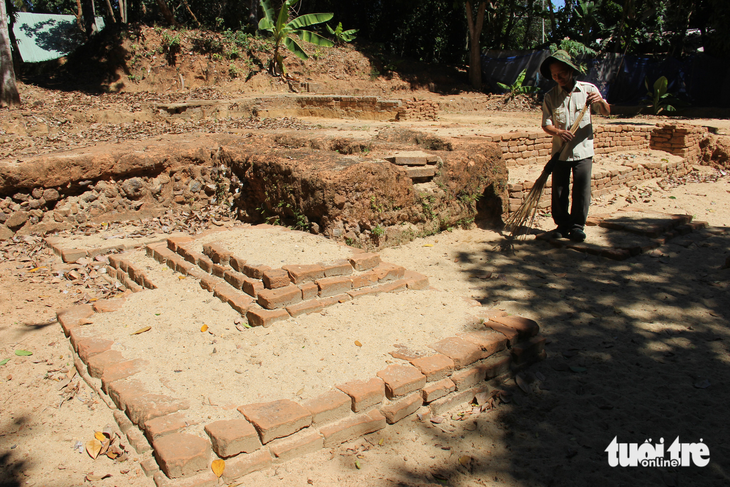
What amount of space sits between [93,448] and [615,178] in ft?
24.2

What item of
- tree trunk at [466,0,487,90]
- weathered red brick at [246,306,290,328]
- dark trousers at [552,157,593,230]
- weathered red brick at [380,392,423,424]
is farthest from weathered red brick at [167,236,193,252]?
tree trunk at [466,0,487,90]

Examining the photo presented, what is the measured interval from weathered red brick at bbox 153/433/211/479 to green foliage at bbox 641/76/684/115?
1668 centimetres

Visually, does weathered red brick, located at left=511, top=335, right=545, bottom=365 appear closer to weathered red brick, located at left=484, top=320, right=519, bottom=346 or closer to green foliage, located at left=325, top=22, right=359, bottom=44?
weathered red brick, located at left=484, top=320, right=519, bottom=346

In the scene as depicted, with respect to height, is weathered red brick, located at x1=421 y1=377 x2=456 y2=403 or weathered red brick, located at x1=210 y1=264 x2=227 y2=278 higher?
weathered red brick, located at x1=210 y1=264 x2=227 y2=278

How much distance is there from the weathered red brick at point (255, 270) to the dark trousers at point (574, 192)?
9.99ft

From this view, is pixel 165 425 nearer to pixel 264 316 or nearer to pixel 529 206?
pixel 264 316

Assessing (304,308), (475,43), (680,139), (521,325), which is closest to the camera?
(521,325)

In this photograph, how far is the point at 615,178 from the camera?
740cm

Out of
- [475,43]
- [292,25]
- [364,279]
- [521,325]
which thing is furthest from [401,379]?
[475,43]

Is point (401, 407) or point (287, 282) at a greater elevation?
point (287, 282)

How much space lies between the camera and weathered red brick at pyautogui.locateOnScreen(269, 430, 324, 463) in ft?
6.82

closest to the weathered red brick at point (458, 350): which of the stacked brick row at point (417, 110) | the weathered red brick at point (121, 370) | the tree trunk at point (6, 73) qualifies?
the weathered red brick at point (121, 370)

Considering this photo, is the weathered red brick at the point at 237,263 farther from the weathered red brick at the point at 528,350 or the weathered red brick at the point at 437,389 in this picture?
the weathered red brick at the point at 528,350

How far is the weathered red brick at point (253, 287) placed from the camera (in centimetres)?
318
